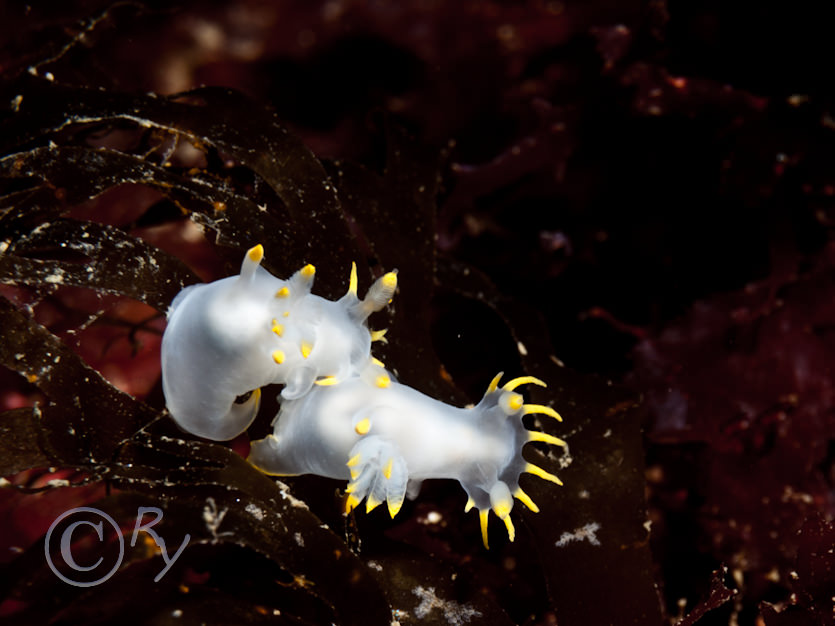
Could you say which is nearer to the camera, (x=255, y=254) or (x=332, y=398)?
(x=255, y=254)

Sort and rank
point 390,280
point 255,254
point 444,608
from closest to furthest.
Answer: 1. point 255,254
2. point 390,280
3. point 444,608

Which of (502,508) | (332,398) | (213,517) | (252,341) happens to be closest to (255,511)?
(213,517)

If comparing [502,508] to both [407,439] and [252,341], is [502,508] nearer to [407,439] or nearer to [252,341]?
[407,439]

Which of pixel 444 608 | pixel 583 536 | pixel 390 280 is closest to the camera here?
pixel 390 280

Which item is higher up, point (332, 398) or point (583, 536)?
point (332, 398)

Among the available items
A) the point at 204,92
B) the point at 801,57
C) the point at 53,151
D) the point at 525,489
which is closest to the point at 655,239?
the point at 801,57

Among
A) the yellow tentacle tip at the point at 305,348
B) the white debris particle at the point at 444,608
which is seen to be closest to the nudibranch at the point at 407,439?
the yellow tentacle tip at the point at 305,348

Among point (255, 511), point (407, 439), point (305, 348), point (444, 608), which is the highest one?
point (305, 348)

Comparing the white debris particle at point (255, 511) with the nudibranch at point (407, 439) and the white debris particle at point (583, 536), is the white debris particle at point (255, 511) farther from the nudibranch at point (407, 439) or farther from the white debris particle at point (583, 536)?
the white debris particle at point (583, 536)
